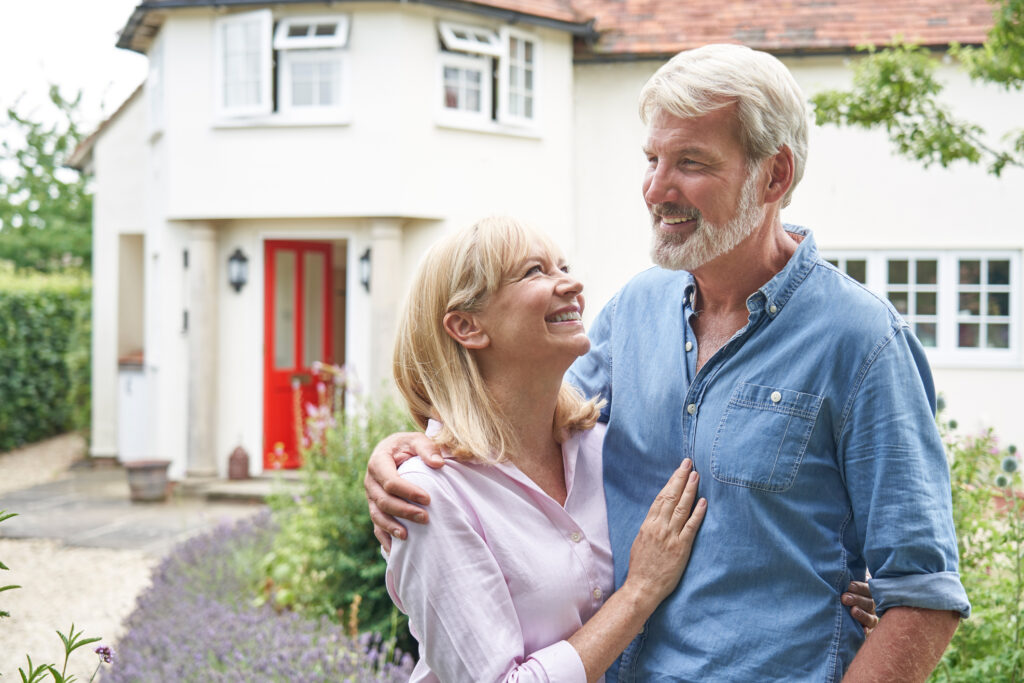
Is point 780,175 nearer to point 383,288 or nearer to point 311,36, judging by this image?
point 383,288

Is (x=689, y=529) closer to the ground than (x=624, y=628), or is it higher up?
higher up

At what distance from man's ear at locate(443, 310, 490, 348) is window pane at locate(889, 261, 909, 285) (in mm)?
10649

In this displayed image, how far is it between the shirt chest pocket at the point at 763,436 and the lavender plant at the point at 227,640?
2.18m

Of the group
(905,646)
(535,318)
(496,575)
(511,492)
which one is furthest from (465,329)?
(905,646)

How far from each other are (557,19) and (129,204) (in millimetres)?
7068

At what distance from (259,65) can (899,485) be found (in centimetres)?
1085

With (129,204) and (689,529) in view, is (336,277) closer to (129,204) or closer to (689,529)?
(129,204)

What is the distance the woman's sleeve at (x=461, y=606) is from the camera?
6.34ft

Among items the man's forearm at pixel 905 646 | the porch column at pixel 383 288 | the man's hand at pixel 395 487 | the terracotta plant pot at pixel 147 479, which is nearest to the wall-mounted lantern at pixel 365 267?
the porch column at pixel 383 288

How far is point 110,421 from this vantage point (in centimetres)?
1422

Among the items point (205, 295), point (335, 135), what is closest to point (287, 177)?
point (335, 135)

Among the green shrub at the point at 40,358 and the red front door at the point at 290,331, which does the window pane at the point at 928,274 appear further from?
the green shrub at the point at 40,358

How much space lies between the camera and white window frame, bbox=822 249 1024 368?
37.3 ft

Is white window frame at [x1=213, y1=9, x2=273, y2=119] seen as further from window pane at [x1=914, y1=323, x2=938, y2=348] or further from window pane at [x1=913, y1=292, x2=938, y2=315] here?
window pane at [x1=914, y1=323, x2=938, y2=348]
